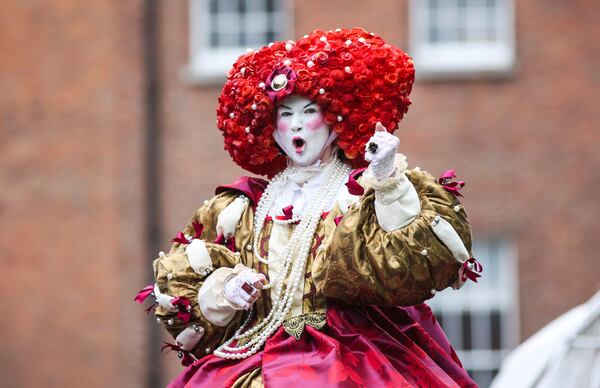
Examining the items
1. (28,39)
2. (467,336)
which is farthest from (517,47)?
(28,39)

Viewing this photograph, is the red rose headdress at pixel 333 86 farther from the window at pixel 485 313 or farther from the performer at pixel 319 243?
the window at pixel 485 313

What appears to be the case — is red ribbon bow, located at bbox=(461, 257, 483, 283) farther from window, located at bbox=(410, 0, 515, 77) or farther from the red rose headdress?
window, located at bbox=(410, 0, 515, 77)

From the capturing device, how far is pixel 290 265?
559cm

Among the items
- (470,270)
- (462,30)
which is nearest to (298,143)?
(470,270)

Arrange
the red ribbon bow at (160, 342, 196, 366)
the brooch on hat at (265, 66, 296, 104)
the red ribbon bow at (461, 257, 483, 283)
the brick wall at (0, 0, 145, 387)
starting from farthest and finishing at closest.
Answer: the brick wall at (0, 0, 145, 387) < the red ribbon bow at (160, 342, 196, 366) < the brooch on hat at (265, 66, 296, 104) < the red ribbon bow at (461, 257, 483, 283)

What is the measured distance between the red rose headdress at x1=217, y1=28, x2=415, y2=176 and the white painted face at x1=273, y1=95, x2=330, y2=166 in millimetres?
34

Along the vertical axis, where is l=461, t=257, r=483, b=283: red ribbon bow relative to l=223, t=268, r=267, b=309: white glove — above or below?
above

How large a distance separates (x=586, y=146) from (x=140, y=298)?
10.7m

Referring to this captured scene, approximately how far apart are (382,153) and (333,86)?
500mm

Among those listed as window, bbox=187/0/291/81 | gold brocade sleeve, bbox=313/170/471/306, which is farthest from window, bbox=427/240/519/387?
gold brocade sleeve, bbox=313/170/471/306

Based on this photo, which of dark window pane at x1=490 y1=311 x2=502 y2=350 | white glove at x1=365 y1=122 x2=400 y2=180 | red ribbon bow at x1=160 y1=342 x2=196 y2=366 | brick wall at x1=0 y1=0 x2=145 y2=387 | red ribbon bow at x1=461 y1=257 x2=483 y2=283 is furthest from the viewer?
brick wall at x1=0 y1=0 x2=145 y2=387

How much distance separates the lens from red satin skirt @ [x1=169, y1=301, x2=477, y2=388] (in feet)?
17.4

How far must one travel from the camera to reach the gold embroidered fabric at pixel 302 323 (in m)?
5.46

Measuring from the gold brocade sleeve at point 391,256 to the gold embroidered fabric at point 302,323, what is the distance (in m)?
0.11
